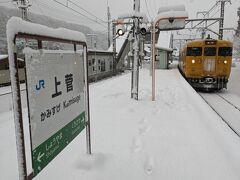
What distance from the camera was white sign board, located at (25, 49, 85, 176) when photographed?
1.78m

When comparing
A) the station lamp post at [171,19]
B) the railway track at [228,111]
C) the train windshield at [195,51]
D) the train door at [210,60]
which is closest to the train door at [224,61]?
the train door at [210,60]

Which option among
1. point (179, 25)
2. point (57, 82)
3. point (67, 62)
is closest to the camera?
point (57, 82)

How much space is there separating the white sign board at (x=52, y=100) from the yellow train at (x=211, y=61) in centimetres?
1132

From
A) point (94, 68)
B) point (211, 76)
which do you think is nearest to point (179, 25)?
point (211, 76)

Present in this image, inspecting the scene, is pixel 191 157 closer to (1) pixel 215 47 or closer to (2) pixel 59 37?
(2) pixel 59 37

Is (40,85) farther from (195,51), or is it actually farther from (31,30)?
(195,51)

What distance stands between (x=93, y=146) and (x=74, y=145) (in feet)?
1.04

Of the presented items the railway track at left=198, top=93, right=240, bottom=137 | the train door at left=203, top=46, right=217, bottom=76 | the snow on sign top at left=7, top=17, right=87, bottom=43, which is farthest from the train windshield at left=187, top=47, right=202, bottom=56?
the snow on sign top at left=7, top=17, right=87, bottom=43

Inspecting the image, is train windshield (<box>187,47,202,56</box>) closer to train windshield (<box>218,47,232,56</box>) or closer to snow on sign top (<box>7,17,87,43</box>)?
train windshield (<box>218,47,232,56</box>)

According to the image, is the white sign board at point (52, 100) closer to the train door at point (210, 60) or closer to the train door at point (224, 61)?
the train door at point (210, 60)

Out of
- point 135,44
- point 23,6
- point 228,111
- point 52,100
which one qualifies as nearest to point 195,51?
point 228,111

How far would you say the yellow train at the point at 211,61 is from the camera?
12.6m

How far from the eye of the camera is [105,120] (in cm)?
498

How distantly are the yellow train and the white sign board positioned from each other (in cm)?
1132
